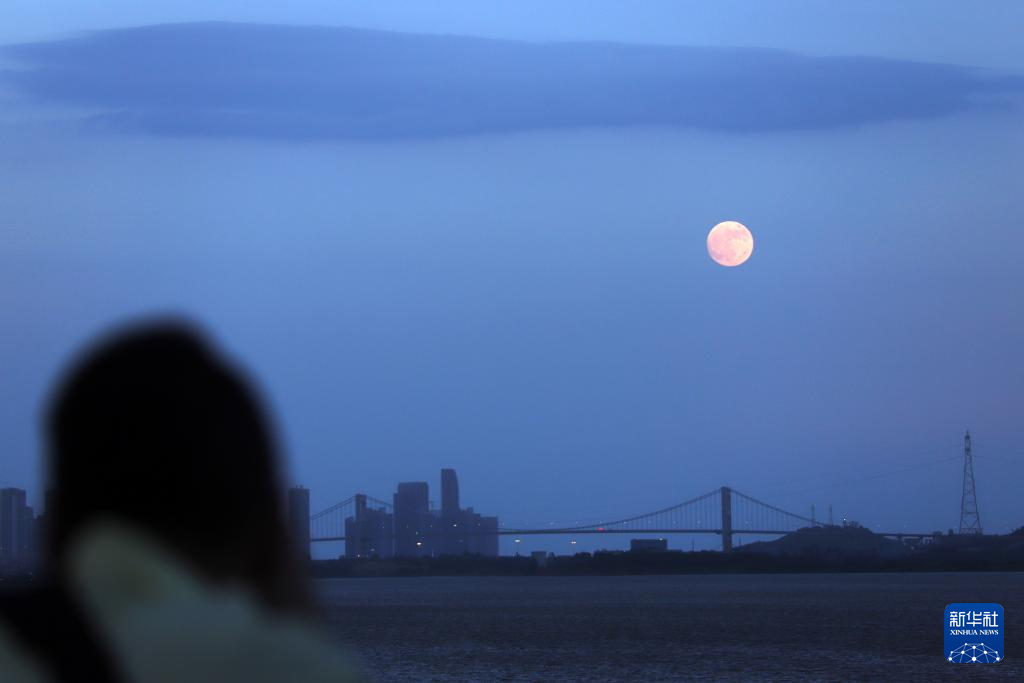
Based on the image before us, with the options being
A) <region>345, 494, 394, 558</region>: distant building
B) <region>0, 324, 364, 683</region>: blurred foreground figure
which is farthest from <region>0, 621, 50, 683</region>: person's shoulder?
<region>345, 494, 394, 558</region>: distant building

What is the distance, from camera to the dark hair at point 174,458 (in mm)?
465

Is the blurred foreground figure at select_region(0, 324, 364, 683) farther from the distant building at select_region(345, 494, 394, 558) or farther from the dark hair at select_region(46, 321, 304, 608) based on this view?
the distant building at select_region(345, 494, 394, 558)

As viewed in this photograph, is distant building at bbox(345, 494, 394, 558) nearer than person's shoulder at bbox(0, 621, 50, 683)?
No

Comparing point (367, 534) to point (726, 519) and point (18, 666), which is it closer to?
point (726, 519)

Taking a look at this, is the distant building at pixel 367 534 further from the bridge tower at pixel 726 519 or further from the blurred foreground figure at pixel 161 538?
the blurred foreground figure at pixel 161 538

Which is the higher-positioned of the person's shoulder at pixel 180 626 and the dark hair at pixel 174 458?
the dark hair at pixel 174 458

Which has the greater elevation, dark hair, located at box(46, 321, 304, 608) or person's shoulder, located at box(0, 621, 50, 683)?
dark hair, located at box(46, 321, 304, 608)

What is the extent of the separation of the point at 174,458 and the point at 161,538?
0.03 meters

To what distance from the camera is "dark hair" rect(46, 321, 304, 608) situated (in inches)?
18.3

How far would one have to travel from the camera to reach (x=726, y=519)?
82438 millimetres

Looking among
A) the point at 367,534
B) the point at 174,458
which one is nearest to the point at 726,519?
the point at 367,534

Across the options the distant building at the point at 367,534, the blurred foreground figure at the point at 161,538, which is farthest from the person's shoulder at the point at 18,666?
the distant building at the point at 367,534

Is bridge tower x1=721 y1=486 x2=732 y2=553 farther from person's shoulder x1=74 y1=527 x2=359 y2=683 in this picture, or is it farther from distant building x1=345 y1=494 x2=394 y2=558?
person's shoulder x1=74 y1=527 x2=359 y2=683

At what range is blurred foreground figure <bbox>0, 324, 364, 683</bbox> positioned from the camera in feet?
1.36
